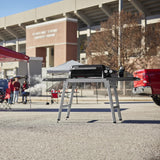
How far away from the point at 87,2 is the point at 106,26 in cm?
1823

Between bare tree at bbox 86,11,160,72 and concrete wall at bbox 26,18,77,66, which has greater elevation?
concrete wall at bbox 26,18,77,66

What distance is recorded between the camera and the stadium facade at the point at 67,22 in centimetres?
4581

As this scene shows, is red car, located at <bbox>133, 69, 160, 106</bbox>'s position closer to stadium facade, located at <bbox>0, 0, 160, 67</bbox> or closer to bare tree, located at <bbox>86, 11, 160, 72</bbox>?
bare tree, located at <bbox>86, 11, 160, 72</bbox>

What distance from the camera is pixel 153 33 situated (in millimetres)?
31531

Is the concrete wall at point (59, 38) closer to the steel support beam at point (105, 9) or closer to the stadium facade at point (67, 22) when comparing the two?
the stadium facade at point (67, 22)

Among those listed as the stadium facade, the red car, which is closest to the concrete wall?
the stadium facade

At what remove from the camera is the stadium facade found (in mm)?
45812

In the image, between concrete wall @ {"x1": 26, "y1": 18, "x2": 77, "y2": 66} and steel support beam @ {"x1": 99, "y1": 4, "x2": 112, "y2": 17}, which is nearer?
steel support beam @ {"x1": 99, "y1": 4, "x2": 112, "y2": 17}

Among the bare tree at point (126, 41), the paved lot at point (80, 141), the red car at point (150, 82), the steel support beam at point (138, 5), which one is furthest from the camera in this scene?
the steel support beam at point (138, 5)

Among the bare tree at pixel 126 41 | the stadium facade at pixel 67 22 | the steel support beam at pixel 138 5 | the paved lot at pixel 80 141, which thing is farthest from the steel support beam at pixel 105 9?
the paved lot at pixel 80 141

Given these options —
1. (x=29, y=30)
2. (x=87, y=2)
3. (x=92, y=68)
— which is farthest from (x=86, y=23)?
(x=92, y=68)

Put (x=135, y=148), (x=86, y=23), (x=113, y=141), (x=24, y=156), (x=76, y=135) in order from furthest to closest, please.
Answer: (x=86, y=23) < (x=76, y=135) < (x=113, y=141) < (x=135, y=148) < (x=24, y=156)

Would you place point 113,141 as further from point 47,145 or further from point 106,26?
point 106,26

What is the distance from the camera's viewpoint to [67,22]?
1865 inches
